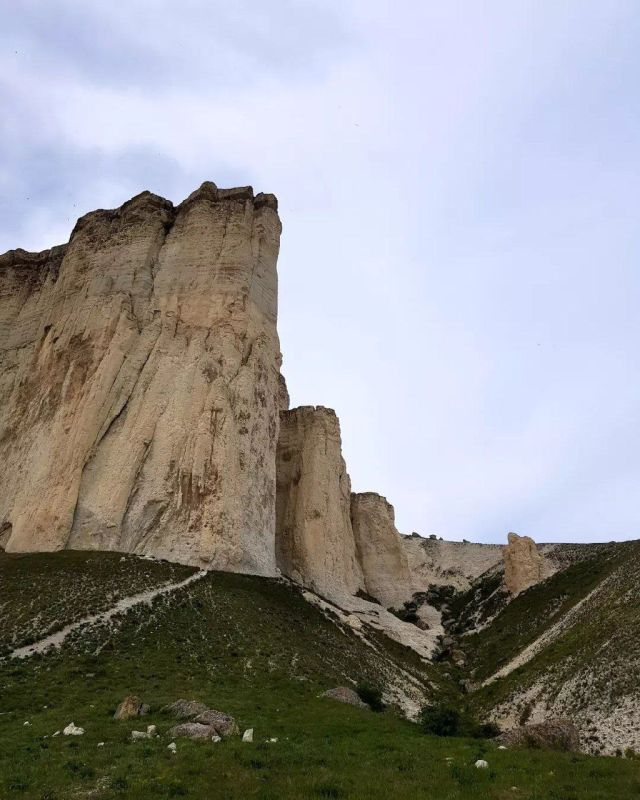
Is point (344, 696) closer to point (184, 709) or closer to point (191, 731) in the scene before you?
point (184, 709)

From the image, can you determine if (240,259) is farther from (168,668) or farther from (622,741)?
(622,741)

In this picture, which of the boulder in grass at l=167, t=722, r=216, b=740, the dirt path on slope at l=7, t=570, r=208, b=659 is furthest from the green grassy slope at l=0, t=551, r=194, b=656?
the boulder in grass at l=167, t=722, r=216, b=740

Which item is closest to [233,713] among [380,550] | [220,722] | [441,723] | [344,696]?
[220,722]

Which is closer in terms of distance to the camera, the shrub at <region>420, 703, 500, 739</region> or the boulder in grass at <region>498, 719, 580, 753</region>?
the boulder in grass at <region>498, 719, 580, 753</region>

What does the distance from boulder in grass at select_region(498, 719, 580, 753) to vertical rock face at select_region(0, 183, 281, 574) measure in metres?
29.4

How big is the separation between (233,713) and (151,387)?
36.5 m

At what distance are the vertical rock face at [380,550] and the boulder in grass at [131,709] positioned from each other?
44.8 meters

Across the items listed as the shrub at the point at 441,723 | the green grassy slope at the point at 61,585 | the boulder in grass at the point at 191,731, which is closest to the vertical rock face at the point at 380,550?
the green grassy slope at the point at 61,585

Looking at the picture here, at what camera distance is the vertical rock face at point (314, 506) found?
5809 cm

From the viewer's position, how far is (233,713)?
68.9 feet

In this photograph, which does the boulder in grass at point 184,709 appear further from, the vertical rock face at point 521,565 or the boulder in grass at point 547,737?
the vertical rock face at point 521,565

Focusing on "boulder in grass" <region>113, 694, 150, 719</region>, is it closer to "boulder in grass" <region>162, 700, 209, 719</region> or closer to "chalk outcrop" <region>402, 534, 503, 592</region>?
"boulder in grass" <region>162, 700, 209, 719</region>

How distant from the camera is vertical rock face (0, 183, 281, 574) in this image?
155 feet

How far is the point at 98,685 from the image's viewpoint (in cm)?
2423
